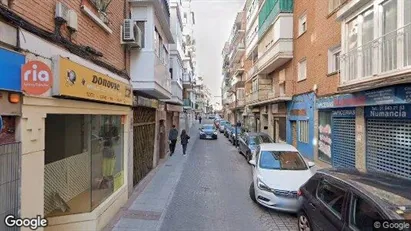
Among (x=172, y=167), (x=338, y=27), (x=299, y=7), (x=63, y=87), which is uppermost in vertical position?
(x=299, y=7)

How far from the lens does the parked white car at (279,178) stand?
6891mm

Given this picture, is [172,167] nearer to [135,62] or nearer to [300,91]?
[135,62]

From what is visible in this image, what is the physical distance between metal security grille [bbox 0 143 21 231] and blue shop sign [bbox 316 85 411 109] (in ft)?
25.9

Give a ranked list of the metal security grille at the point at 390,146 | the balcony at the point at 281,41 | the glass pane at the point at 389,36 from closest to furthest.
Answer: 1. the glass pane at the point at 389,36
2. the metal security grille at the point at 390,146
3. the balcony at the point at 281,41

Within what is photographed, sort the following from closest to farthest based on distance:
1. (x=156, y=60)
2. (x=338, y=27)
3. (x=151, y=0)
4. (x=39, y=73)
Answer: (x=39, y=73)
(x=151, y=0)
(x=156, y=60)
(x=338, y=27)

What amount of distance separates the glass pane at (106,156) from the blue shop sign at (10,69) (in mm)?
3039

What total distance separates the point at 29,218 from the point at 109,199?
295 centimetres

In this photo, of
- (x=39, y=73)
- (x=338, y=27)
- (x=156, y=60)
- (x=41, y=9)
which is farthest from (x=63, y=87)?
(x=338, y=27)

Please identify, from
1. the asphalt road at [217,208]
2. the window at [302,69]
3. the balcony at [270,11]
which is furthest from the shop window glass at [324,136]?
the balcony at [270,11]

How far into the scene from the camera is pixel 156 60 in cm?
981

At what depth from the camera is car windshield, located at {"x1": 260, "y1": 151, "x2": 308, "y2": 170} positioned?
27.2 feet

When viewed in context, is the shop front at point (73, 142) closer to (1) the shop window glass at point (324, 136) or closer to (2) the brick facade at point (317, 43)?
(1) the shop window glass at point (324, 136)

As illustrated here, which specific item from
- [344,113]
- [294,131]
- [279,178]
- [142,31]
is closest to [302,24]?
[294,131]

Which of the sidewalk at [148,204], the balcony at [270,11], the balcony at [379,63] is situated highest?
the balcony at [270,11]
